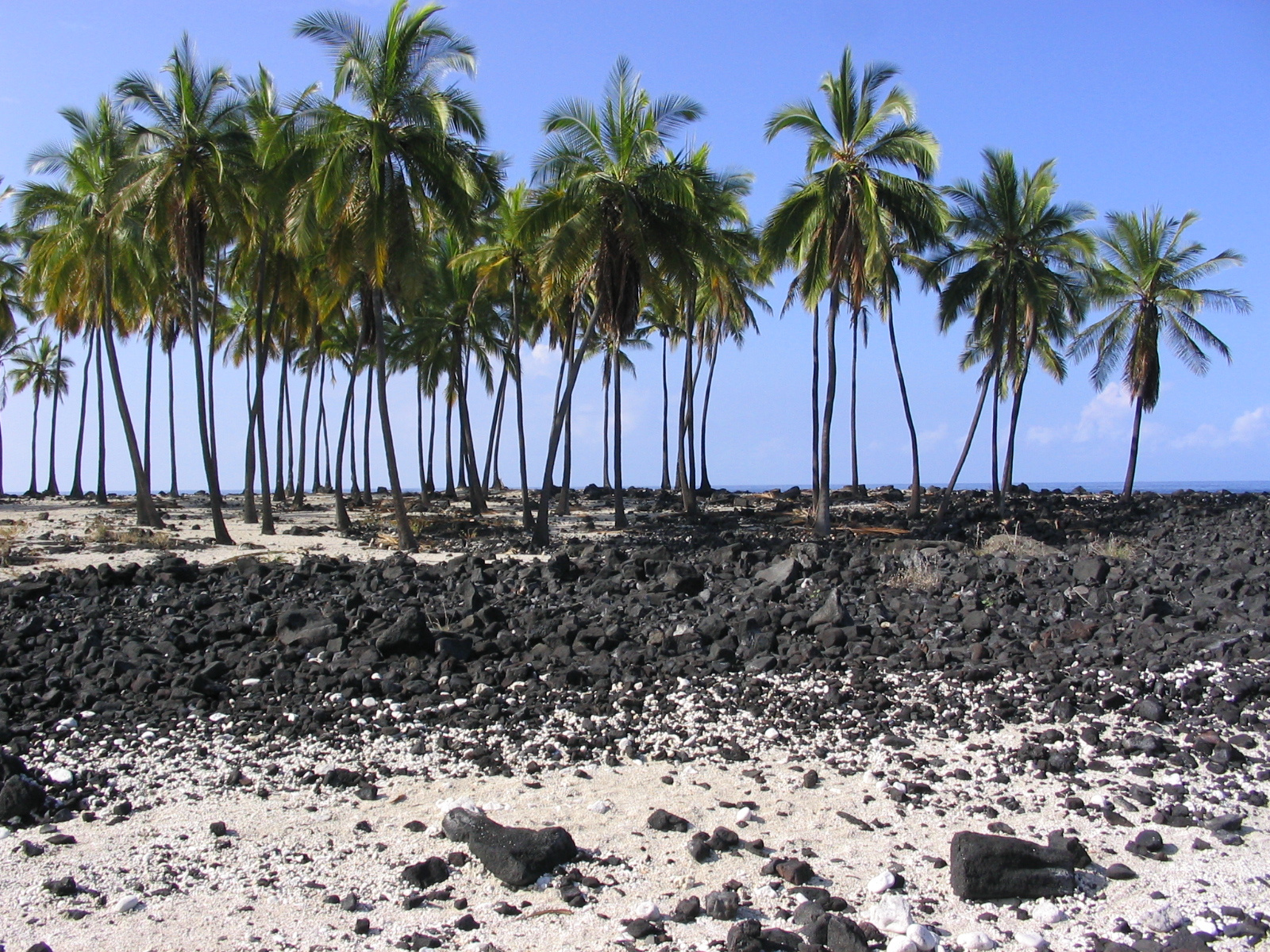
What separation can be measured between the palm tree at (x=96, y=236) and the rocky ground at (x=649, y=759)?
1090 cm

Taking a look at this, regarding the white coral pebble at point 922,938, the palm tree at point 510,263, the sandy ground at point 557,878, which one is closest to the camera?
the white coral pebble at point 922,938

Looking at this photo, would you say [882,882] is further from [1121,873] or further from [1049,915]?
[1121,873]

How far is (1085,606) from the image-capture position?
11172 millimetres

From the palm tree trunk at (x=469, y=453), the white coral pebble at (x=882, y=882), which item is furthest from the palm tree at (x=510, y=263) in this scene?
the white coral pebble at (x=882, y=882)

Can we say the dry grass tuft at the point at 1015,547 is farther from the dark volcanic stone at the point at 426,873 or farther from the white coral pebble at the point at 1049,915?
the dark volcanic stone at the point at 426,873

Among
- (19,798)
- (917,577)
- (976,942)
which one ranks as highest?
(917,577)

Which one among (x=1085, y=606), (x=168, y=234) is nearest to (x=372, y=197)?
(x=168, y=234)

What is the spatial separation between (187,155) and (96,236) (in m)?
4.55

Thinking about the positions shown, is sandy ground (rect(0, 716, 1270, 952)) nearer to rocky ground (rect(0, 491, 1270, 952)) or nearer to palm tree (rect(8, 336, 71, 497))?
rocky ground (rect(0, 491, 1270, 952))

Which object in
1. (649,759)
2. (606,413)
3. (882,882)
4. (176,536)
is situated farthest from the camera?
(606,413)

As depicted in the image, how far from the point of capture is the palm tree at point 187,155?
65.8 feet

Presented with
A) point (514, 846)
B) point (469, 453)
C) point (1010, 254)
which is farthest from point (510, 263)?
point (514, 846)

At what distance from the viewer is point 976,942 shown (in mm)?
4648

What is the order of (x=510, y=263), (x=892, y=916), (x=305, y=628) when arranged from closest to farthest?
(x=892, y=916) → (x=305, y=628) → (x=510, y=263)
